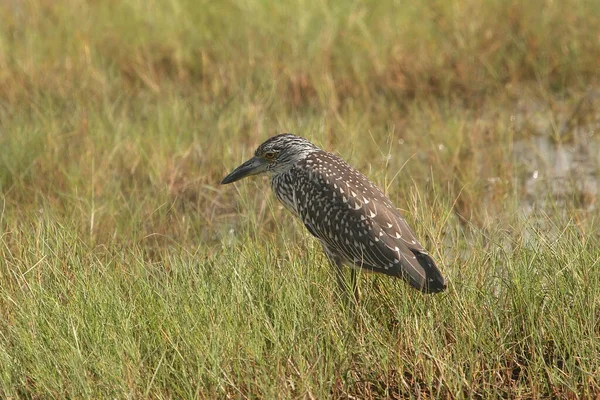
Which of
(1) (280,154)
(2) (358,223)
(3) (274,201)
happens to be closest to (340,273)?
(2) (358,223)

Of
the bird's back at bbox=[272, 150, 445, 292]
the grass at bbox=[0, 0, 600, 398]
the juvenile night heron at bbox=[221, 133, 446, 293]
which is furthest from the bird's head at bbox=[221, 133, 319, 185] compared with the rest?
the grass at bbox=[0, 0, 600, 398]

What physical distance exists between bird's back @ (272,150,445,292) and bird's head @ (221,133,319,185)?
0.10 metres

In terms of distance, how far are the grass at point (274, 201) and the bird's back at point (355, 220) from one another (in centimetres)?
16

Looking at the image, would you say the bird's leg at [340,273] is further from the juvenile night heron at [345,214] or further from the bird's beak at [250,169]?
the bird's beak at [250,169]

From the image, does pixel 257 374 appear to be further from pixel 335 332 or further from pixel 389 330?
pixel 389 330

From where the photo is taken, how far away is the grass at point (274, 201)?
14.7 feet

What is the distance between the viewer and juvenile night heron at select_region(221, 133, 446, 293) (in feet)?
16.4

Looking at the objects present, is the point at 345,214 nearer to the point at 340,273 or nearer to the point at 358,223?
the point at 358,223

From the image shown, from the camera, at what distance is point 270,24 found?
923cm

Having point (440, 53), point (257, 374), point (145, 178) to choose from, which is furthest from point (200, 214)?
point (440, 53)

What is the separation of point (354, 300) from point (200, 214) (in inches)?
89.6

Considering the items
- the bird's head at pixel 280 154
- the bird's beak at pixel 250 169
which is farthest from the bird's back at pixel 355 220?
the bird's beak at pixel 250 169

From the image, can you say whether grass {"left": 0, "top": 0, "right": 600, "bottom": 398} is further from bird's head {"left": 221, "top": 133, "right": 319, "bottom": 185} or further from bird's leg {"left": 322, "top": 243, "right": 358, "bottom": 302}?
bird's head {"left": 221, "top": 133, "right": 319, "bottom": 185}

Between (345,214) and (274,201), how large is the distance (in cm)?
149
